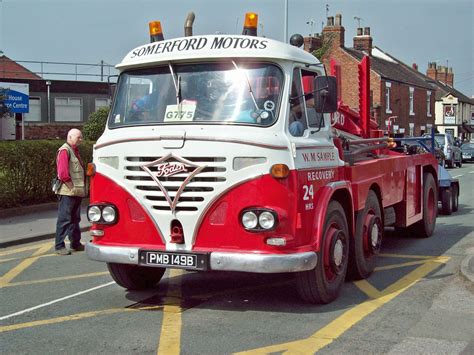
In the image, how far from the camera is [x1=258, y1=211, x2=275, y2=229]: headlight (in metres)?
5.59

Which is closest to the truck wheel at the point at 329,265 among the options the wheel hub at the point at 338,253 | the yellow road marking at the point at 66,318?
the wheel hub at the point at 338,253

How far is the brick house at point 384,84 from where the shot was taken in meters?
40.6

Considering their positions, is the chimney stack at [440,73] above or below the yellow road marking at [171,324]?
above

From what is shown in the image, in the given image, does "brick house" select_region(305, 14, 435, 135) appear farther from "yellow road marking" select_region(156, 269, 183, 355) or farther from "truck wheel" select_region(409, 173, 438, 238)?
"yellow road marking" select_region(156, 269, 183, 355)

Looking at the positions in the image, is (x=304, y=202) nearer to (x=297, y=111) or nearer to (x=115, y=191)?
(x=297, y=111)

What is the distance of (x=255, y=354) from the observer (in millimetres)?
4871

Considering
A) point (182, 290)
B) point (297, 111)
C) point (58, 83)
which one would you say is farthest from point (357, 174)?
point (58, 83)

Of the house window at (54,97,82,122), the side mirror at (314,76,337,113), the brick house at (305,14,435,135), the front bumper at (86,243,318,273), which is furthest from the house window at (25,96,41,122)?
the front bumper at (86,243,318,273)

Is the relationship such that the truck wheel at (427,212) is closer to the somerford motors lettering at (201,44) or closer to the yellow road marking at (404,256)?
the yellow road marking at (404,256)

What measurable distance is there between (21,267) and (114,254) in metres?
3.22

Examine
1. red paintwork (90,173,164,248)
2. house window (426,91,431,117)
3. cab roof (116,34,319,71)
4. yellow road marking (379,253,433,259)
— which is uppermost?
house window (426,91,431,117)

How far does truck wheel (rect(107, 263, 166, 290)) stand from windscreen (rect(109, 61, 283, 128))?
1.53m

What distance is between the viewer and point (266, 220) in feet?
18.4

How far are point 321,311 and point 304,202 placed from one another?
1.10m
